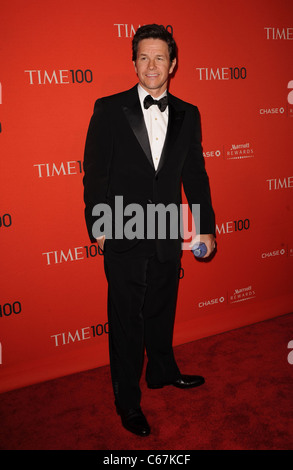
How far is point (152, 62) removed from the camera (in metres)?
1.97

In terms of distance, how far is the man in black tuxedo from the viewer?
1975 mm

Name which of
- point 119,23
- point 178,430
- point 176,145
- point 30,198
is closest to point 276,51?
point 119,23

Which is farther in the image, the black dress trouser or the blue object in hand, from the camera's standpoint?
the blue object in hand

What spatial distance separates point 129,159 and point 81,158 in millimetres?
680

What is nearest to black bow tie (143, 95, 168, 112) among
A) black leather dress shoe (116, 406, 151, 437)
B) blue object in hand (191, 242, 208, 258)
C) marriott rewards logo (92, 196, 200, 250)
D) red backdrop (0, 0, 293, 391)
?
marriott rewards logo (92, 196, 200, 250)

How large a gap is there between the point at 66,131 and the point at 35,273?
0.91 meters

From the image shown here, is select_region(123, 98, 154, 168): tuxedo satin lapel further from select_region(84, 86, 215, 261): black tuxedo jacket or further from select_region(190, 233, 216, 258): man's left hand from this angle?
select_region(190, 233, 216, 258): man's left hand

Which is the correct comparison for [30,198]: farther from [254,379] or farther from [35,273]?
[254,379]

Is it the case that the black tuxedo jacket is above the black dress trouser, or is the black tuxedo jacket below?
above

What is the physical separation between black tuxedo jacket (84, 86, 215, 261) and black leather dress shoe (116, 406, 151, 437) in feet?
2.68

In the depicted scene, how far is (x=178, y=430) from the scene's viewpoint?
2086 millimetres

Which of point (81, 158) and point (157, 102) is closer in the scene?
point (157, 102)

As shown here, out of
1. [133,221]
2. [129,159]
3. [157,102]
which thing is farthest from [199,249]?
[157,102]

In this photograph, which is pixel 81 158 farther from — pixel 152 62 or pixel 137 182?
pixel 152 62
